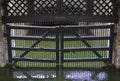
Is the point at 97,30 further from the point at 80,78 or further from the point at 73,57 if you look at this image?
the point at 80,78

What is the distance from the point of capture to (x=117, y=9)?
9.23 m

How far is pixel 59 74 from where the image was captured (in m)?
9.02

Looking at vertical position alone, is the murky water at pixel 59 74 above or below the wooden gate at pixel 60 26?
below

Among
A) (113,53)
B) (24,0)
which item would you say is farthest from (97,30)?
(24,0)

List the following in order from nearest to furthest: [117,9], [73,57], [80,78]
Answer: [80,78] → [117,9] → [73,57]

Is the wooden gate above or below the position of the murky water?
above

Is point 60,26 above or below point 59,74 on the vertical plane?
above

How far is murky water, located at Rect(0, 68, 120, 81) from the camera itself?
28.4 feet

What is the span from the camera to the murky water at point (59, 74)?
28.4ft

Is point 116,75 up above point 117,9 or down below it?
below

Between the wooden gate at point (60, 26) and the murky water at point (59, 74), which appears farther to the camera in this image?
the wooden gate at point (60, 26)

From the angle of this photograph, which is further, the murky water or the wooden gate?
the wooden gate

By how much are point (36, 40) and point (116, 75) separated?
8.26 feet

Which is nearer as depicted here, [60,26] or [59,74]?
[59,74]
